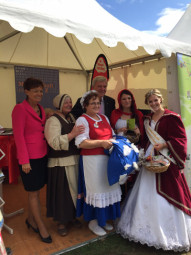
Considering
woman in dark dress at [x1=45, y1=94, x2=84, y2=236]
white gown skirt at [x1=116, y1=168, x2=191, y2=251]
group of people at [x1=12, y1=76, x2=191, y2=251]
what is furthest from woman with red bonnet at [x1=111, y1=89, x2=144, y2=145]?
woman in dark dress at [x1=45, y1=94, x2=84, y2=236]

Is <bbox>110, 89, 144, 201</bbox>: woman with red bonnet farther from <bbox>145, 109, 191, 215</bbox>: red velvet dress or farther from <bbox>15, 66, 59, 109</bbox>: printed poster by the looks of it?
<bbox>15, 66, 59, 109</bbox>: printed poster

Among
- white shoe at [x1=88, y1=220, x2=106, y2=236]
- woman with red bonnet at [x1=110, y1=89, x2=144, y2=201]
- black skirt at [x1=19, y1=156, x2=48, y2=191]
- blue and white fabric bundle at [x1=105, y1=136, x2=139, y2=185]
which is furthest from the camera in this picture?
woman with red bonnet at [x1=110, y1=89, x2=144, y2=201]

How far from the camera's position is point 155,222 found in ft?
7.54

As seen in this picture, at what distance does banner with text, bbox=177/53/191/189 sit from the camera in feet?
10.2

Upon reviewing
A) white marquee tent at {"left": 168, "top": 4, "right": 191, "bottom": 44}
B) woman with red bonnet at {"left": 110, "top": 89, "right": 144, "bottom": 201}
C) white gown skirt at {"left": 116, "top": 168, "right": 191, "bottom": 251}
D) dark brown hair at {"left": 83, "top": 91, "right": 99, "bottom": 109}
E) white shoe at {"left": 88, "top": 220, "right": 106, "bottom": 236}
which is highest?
white marquee tent at {"left": 168, "top": 4, "right": 191, "bottom": 44}

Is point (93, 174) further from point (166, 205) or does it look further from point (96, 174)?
point (166, 205)

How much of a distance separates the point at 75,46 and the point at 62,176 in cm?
350

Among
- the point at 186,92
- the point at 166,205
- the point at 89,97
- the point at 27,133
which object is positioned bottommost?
the point at 166,205

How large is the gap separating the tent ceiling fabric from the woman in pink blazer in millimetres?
620

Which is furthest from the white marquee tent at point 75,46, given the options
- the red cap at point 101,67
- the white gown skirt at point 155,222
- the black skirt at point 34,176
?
the white gown skirt at point 155,222

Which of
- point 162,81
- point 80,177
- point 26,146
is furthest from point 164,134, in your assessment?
point 162,81

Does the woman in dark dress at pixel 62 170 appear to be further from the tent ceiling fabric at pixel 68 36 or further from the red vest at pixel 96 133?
the tent ceiling fabric at pixel 68 36

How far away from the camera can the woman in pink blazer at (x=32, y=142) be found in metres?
2.24

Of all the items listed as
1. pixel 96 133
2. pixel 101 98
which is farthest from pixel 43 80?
pixel 96 133
